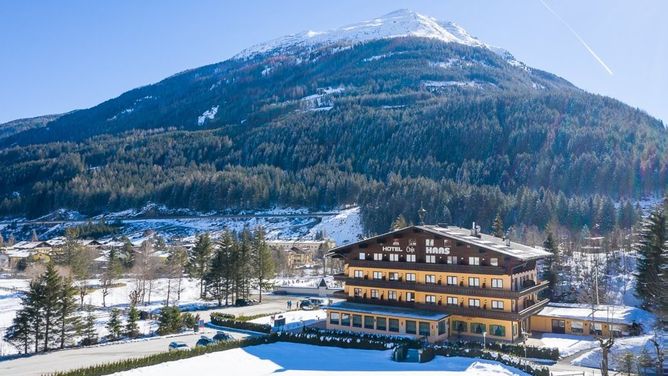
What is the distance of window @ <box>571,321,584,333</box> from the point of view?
177 feet

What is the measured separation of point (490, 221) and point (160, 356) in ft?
347

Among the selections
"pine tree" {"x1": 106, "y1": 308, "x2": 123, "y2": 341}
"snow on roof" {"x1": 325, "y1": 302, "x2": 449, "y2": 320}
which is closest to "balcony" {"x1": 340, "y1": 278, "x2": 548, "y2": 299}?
"snow on roof" {"x1": 325, "y1": 302, "x2": 449, "y2": 320}

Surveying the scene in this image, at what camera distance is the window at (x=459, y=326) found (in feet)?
175

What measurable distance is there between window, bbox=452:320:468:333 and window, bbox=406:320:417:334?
431 cm

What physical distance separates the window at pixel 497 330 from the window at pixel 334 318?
15.4m

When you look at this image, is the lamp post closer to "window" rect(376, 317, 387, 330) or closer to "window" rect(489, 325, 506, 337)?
"window" rect(489, 325, 506, 337)

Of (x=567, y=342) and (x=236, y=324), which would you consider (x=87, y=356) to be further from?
(x=567, y=342)

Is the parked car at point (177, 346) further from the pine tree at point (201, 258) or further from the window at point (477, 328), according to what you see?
the pine tree at point (201, 258)

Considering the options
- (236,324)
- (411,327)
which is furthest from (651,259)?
(236,324)

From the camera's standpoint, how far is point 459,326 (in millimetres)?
53656

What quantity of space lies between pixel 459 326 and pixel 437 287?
14.2 feet

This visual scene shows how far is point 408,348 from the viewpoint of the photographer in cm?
4556

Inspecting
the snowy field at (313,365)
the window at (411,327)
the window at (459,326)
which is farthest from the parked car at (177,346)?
the window at (459,326)

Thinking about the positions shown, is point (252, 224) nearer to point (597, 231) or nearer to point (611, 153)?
point (597, 231)
